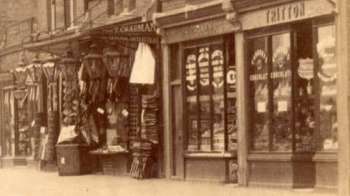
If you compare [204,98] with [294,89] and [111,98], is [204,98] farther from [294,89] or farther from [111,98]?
[111,98]

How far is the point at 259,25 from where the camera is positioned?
17734 mm

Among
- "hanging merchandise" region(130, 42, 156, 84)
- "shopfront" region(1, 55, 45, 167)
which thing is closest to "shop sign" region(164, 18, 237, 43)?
"hanging merchandise" region(130, 42, 156, 84)

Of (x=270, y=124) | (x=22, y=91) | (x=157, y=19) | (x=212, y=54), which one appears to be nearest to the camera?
(x=270, y=124)

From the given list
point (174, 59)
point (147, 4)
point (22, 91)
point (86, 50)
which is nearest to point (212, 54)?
point (174, 59)

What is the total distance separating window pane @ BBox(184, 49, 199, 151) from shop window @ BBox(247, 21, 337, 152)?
2330 millimetres

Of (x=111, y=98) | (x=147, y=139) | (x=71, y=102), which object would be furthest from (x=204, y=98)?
(x=71, y=102)

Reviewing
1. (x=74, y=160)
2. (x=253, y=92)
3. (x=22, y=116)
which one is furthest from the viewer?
(x=22, y=116)

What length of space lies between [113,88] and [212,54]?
407 centimetres

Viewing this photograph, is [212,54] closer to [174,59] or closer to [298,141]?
[174,59]

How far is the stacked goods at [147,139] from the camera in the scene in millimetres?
21375

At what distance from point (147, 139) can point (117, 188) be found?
2.34 metres

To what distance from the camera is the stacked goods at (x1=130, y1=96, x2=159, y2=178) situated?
70.1 feet

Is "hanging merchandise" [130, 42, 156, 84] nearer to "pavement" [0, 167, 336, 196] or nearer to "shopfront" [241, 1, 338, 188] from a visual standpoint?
"pavement" [0, 167, 336, 196]

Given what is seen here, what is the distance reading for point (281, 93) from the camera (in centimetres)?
1728
